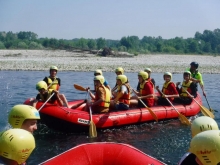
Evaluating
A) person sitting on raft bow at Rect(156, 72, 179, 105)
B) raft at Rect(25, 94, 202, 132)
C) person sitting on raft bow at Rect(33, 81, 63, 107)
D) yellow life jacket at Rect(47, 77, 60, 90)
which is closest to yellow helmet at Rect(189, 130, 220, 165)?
raft at Rect(25, 94, 202, 132)

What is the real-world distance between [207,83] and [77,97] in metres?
8.83

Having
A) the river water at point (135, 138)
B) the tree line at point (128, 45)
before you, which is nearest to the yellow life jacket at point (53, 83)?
the river water at point (135, 138)

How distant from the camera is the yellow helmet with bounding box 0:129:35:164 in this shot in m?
2.82

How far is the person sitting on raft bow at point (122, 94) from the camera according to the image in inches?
359

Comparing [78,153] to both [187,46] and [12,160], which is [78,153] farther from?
[187,46]

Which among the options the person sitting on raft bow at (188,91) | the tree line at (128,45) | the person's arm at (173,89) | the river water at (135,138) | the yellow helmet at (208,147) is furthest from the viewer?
the tree line at (128,45)

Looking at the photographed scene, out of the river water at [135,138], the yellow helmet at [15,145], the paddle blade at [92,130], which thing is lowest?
the river water at [135,138]

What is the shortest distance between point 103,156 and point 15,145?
2082 millimetres

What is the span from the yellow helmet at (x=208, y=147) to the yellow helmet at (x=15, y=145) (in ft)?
4.54

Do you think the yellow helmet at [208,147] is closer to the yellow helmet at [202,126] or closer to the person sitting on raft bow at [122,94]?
the yellow helmet at [202,126]

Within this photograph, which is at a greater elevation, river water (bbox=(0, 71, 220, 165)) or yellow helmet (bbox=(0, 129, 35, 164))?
yellow helmet (bbox=(0, 129, 35, 164))

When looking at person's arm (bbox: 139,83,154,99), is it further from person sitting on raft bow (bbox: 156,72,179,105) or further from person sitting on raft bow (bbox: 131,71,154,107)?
person sitting on raft bow (bbox: 156,72,179,105)

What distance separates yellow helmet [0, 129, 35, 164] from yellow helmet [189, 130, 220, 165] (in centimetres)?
138

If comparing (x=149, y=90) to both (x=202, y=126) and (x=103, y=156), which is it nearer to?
(x=103, y=156)
